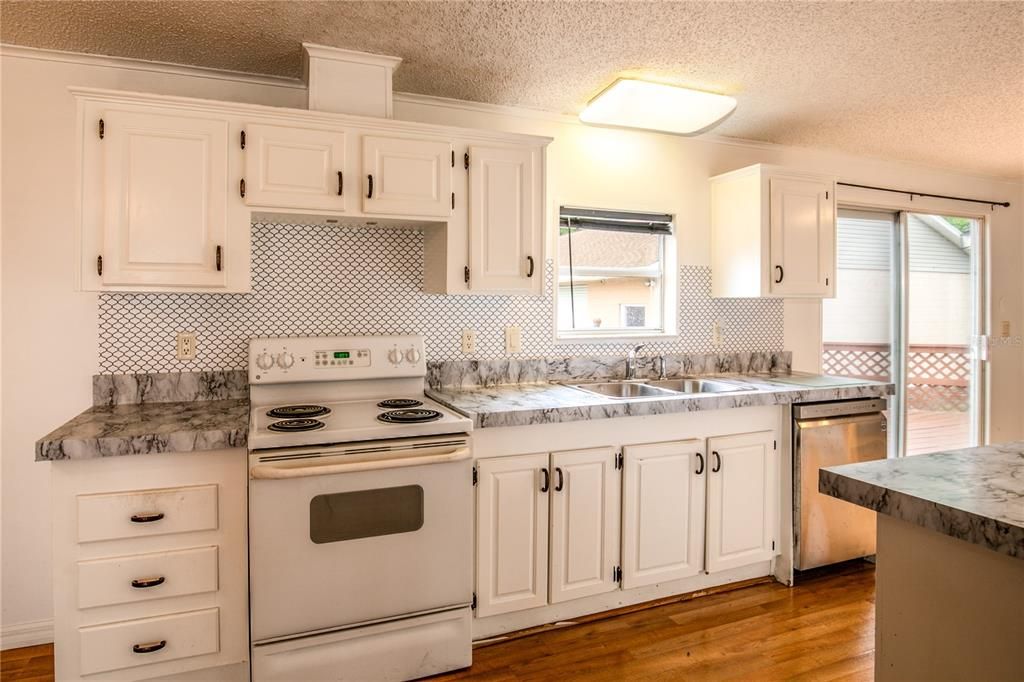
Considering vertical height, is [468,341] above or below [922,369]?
above

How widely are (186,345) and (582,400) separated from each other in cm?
170

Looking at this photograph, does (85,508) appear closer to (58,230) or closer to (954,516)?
(58,230)

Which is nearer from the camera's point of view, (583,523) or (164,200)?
(164,200)

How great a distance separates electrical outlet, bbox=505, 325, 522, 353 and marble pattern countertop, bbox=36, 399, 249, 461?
1.30m

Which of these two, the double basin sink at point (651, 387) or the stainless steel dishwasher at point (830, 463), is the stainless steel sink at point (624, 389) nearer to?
the double basin sink at point (651, 387)

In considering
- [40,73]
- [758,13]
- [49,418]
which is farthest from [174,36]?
[758,13]

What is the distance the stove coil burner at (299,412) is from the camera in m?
2.30

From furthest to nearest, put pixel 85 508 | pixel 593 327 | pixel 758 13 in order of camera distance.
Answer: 1. pixel 593 327
2. pixel 758 13
3. pixel 85 508

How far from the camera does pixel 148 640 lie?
197cm

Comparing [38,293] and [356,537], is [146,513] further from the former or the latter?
[38,293]

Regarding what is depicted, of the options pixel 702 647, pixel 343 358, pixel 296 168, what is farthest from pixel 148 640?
pixel 702 647

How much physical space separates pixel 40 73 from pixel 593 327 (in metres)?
2.75

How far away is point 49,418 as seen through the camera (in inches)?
97.5

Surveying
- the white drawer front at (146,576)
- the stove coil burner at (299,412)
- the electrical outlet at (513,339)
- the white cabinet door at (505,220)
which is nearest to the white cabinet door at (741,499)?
the electrical outlet at (513,339)
